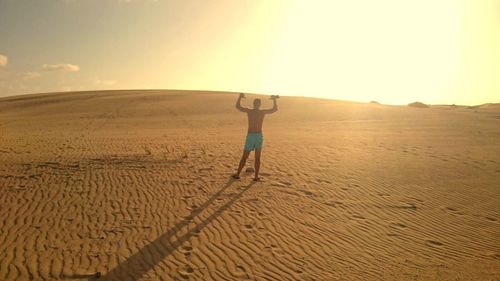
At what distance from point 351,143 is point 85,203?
1220 cm

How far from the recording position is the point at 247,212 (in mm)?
7941

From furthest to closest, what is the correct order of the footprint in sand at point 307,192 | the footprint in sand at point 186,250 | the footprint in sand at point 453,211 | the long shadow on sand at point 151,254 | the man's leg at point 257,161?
the man's leg at point 257,161 → the footprint in sand at point 307,192 → the footprint in sand at point 453,211 → the footprint in sand at point 186,250 → the long shadow on sand at point 151,254

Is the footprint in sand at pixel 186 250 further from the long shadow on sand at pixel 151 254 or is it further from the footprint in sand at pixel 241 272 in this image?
the footprint in sand at pixel 241 272

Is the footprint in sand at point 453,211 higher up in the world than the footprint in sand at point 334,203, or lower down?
lower down

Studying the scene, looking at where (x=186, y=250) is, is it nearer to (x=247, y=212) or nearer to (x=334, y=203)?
(x=247, y=212)

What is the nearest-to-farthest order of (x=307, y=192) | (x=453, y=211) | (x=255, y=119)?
(x=453, y=211), (x=307, y=192), (x=255, y=119)

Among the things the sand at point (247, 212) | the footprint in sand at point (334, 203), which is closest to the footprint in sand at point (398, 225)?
the sand at point (247, 212)

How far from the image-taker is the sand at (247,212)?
227 inches

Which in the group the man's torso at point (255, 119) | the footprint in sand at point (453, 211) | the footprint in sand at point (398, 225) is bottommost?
the footprint in sand at point (398, 225)

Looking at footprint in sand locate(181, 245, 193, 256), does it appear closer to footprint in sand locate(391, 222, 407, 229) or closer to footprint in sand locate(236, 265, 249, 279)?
footprint in sand locate(236, 265, 249, 279)

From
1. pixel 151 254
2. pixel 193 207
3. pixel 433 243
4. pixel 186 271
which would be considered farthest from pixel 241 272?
pixel 433 243

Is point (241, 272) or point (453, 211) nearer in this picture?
point (241, 272)

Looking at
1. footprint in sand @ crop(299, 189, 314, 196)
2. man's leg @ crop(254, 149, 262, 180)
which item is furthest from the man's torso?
footprint in sand @ crop(299, 189, 314, 196)

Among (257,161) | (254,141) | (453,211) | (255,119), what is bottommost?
(453,211)
